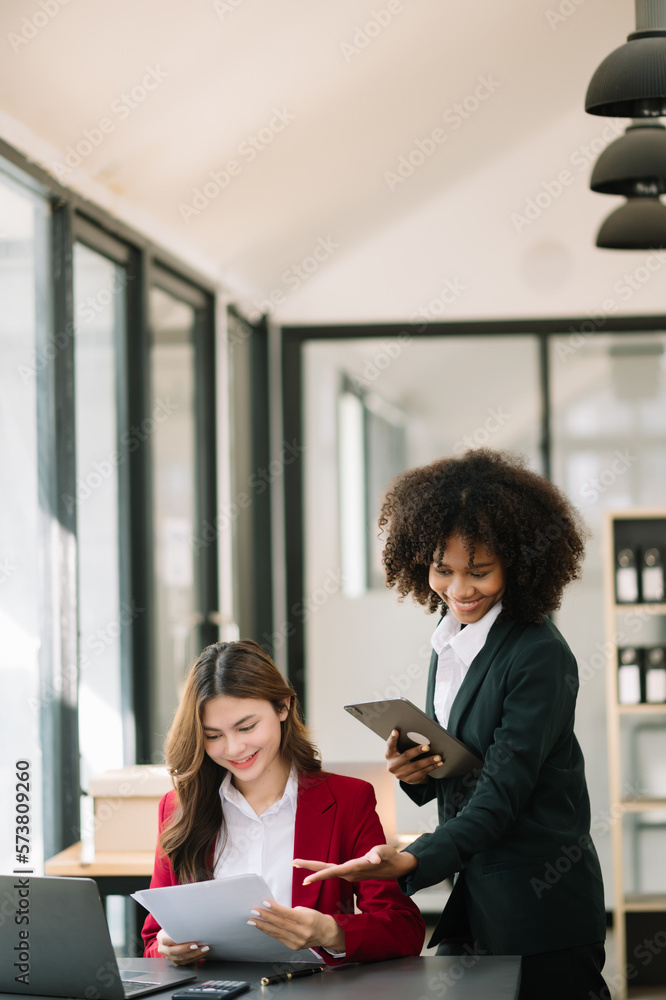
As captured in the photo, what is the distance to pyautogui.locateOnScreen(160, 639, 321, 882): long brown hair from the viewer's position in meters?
2.13

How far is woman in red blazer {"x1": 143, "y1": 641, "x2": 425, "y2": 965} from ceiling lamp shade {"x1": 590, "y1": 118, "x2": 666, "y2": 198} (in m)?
1.48

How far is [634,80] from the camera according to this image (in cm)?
225

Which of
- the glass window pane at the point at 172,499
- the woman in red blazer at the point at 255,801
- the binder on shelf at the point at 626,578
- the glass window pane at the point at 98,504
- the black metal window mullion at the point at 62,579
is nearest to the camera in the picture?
the woman in red blazer at the point at 255,801

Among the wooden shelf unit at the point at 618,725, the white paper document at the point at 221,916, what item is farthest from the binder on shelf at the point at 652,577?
the white paper document at the point at 221,916

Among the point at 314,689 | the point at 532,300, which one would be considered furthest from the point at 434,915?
the point at 532,300

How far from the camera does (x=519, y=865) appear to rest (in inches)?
79.0

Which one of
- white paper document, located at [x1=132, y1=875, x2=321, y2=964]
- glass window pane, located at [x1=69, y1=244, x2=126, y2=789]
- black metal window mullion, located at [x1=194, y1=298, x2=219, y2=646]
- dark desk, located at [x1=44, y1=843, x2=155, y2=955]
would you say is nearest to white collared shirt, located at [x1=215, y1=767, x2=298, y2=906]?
white paper document, located at [x1=132, y1=875, x2=321, y2=964]

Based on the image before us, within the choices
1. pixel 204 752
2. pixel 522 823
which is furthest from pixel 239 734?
pixel 522 823

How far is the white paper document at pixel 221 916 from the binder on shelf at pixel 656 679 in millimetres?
2827

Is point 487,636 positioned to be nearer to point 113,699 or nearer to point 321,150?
point 113,699

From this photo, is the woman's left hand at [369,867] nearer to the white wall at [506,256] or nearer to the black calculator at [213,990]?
the black calculator at [213,990]

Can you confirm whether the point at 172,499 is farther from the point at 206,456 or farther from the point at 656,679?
the point at 656,679

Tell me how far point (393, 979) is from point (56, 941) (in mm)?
522

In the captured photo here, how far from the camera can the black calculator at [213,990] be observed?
1.77 m
